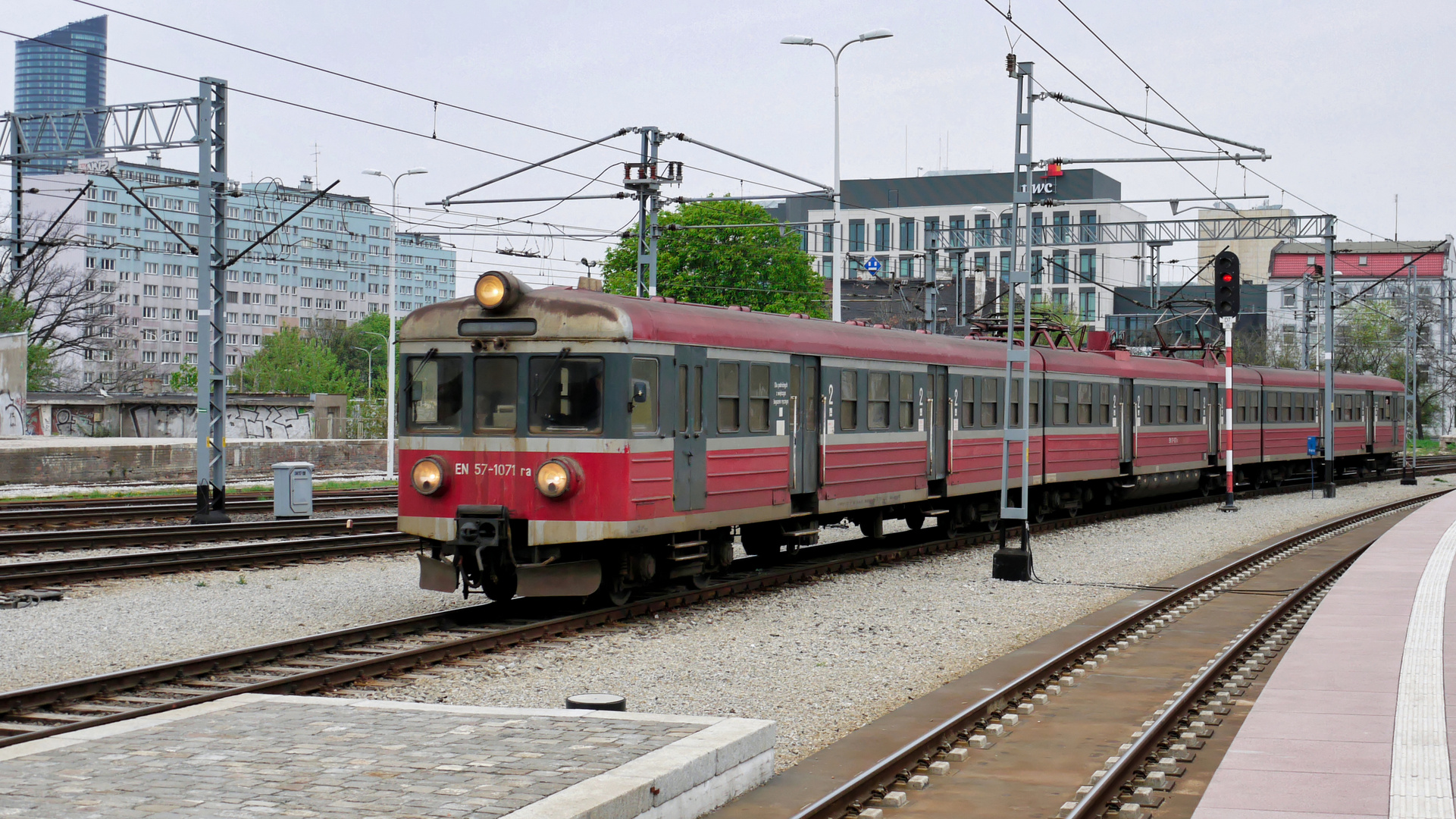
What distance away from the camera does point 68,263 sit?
12475 cm

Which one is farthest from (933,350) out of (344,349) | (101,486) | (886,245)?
(344,349)

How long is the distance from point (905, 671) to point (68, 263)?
12773 cm

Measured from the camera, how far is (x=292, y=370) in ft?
333

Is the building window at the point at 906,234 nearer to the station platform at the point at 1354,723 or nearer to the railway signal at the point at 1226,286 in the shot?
the railway signal at the point at 1226,286

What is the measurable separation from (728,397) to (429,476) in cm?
334

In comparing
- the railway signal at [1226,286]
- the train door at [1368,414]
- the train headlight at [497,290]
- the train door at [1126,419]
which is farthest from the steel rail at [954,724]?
the train door at [1368,414]

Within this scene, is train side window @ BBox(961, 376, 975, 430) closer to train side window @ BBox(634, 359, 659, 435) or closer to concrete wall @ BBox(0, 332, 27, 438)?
train side window @ BBox(634, 359, 659, 435)

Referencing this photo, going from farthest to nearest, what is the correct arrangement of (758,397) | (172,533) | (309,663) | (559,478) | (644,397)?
(172,533) → (758,397) → (644,397) → (559,478) → (309,663)

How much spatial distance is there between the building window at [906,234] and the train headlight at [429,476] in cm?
9512

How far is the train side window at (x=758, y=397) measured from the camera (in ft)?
52.7

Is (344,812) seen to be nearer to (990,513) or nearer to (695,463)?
(695,463)

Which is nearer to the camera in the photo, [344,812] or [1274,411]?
[344,812]

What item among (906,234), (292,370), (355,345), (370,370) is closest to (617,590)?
(370,370)

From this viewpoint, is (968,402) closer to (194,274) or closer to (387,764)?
(387,764)
